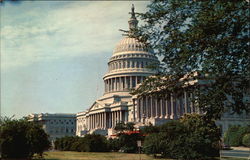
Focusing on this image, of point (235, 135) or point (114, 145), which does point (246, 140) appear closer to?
point (235, 135)

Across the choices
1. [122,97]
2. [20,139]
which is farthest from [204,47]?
[122,97]

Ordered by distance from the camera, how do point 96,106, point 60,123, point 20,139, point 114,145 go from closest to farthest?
point 20,139, point 114,145, point 96,106, point 60,123

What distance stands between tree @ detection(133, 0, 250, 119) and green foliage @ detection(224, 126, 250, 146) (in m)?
55.1

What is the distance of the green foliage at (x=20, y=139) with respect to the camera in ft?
100

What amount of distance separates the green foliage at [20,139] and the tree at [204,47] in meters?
14.1

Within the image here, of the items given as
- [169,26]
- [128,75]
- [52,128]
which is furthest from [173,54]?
[52,128]

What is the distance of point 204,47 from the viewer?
1875 cm

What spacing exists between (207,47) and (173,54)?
92.7 inches

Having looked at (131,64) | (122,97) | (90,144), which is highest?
(131,64)

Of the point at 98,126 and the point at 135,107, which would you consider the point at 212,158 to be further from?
the point at 98,126

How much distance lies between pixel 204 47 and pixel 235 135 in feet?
198

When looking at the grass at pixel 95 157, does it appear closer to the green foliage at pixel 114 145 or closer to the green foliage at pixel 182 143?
the green foliage at pixel 182 143

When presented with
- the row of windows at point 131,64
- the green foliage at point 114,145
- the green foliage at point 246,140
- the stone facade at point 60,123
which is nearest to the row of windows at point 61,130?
the stone facade at point 60,123

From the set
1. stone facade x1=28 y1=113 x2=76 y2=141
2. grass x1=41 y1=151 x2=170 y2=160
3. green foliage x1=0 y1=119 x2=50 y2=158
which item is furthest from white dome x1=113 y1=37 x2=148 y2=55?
green foliage x1=0 y1=119 x2=50 y2=158
